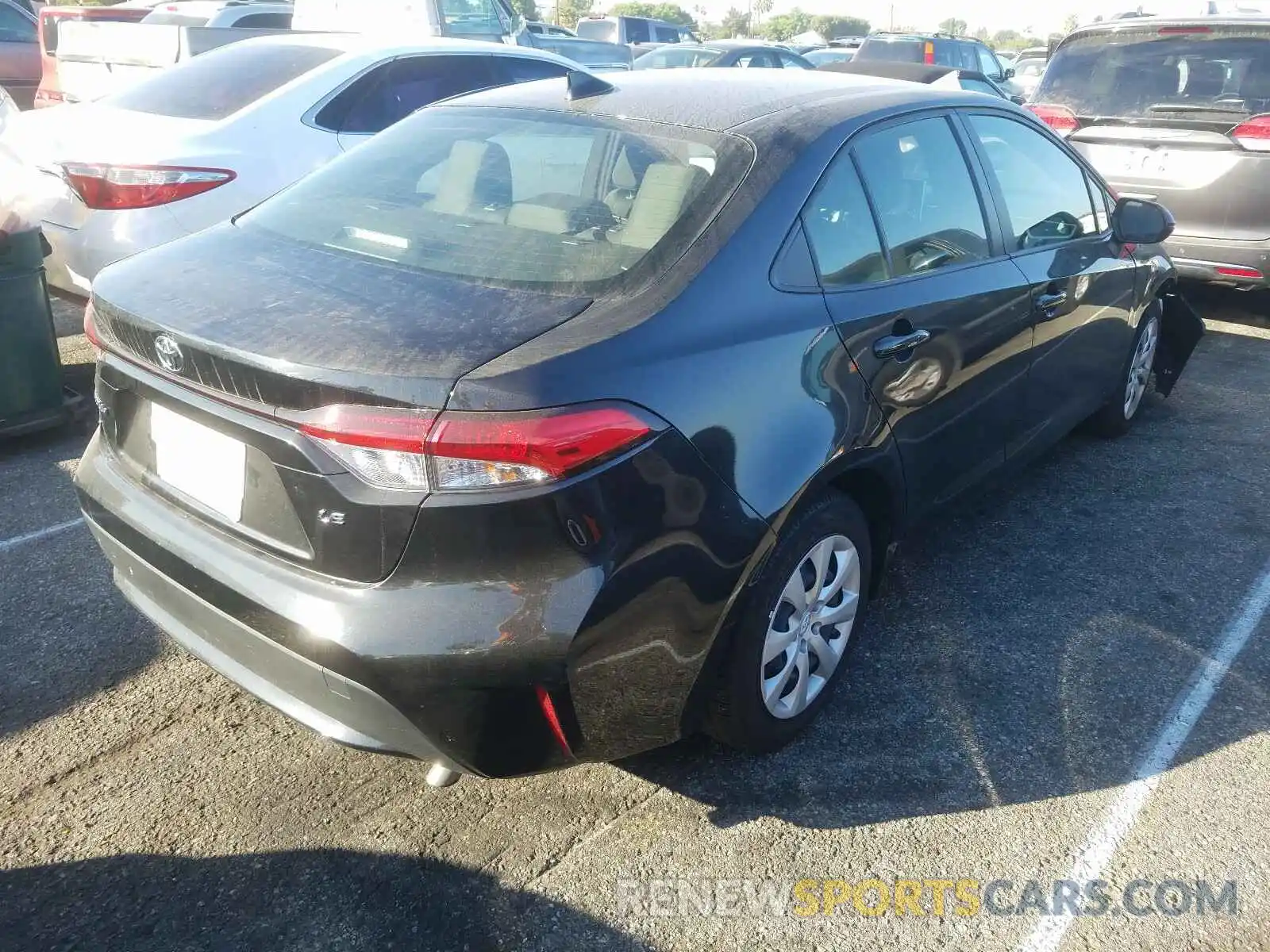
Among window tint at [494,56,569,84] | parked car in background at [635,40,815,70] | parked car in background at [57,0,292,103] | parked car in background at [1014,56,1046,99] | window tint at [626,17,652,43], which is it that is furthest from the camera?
window tint at [626,17,652,43]

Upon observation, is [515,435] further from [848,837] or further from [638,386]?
[848,837]

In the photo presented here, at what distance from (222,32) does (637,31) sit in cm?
1601

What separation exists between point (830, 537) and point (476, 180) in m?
1.30

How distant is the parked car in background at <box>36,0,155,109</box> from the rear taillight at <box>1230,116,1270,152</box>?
7705 millimetres

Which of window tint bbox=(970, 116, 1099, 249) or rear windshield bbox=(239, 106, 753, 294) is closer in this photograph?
rear windshield bbox=(239, 106, 753, 294)

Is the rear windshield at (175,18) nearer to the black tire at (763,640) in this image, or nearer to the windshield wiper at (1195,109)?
the windshield wiper at (1195,109)

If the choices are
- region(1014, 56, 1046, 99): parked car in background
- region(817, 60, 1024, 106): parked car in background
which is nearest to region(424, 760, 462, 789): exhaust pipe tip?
region(817, 60, 1024, 106): parked car in background

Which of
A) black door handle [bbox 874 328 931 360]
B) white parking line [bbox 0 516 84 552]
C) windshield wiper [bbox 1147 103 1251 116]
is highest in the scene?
windshield wiper [bbox 1147 103 1251 116]

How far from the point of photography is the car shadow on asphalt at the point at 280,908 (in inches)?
87.0

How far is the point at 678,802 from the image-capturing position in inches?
104

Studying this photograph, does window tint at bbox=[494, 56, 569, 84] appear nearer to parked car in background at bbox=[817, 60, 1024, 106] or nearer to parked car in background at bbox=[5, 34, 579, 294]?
parked car in background at bbox=[5, 34, 579, 294]

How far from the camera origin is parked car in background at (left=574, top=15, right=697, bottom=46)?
72.2 feet

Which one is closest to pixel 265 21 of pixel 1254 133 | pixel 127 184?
pixel 127 184

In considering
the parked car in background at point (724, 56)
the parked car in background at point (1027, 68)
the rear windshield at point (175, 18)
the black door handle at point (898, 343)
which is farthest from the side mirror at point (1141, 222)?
the parked car in background at point (1027, 68)
